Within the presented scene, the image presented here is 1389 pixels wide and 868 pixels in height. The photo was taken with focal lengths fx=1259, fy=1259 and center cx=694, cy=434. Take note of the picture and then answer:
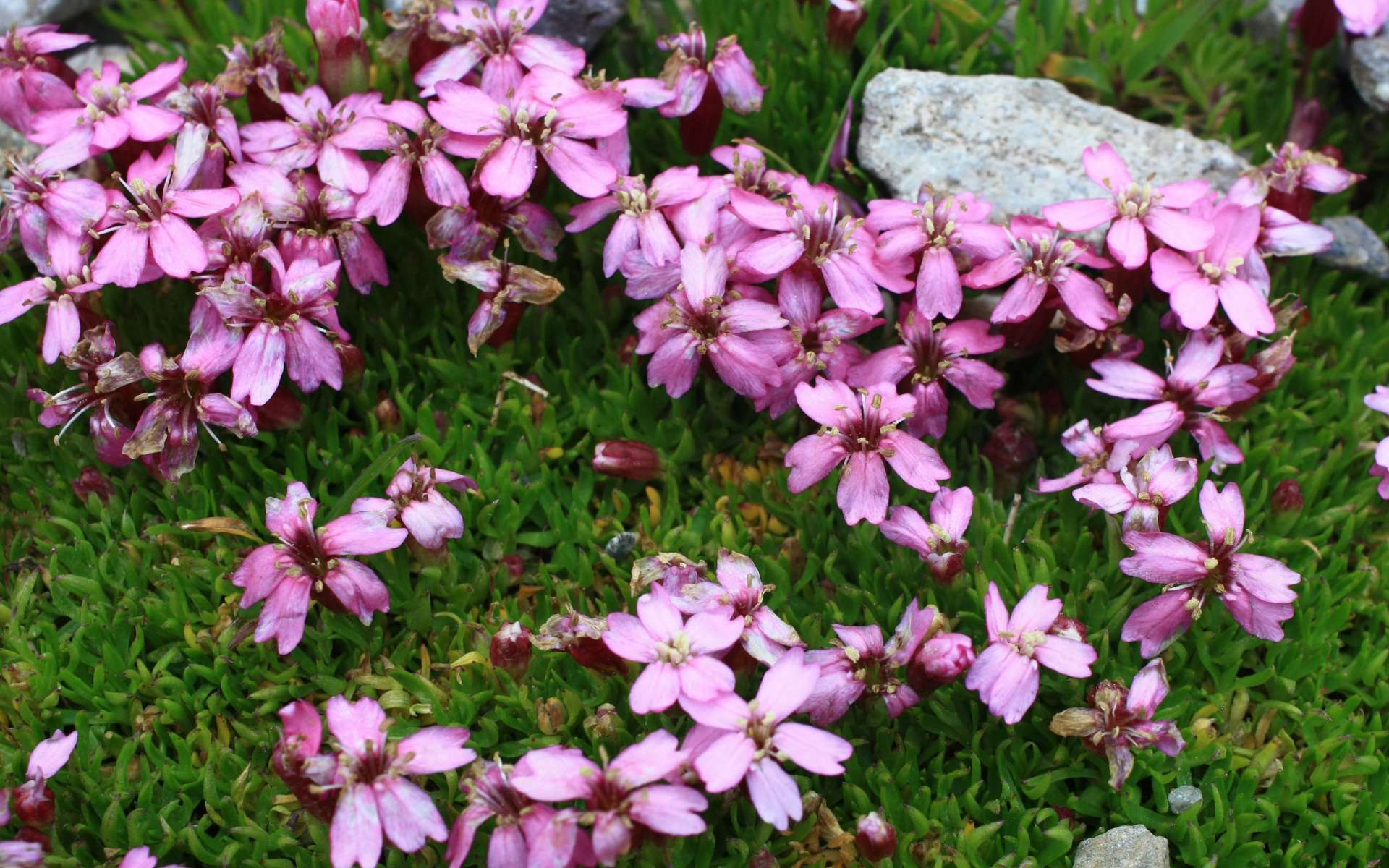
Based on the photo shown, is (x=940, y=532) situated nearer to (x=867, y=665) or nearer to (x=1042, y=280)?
(x=867, y=665)

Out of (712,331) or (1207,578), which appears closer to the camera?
(1207,578)

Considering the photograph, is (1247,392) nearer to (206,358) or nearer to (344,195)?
(344,195)

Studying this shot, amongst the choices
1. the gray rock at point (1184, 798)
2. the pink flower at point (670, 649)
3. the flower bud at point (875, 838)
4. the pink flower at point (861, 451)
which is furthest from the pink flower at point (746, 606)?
the gray rock at point (1184, 798)

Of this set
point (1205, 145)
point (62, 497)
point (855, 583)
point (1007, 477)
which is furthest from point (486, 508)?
point (1205, 145)

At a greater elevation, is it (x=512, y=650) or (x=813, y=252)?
(x=813, y=252)

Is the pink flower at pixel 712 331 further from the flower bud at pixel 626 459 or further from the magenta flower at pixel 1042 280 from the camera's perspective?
the magenta flower at pixel 1042 280

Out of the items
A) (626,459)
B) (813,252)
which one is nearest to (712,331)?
(813,252)

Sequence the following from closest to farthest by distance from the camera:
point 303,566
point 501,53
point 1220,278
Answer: point 303,566, point 1220,278, point 501,53
